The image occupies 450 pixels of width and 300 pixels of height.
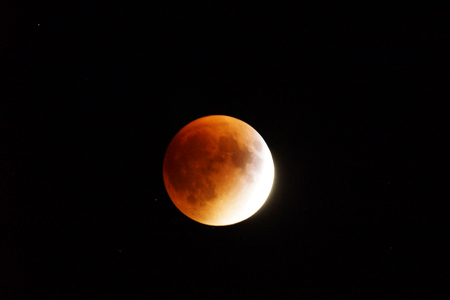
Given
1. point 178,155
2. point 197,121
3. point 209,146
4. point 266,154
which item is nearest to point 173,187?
point 178,155

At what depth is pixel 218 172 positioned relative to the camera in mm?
2279

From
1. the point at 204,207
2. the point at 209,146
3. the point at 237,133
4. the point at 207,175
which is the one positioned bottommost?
the point at 204,207

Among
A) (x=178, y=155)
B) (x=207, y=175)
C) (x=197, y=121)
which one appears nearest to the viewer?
(x=207, y=175)

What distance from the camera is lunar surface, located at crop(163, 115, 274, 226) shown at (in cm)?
230

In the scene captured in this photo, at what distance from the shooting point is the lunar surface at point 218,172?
2.30m

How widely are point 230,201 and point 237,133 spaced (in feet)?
2.36

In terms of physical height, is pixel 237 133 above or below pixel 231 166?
above

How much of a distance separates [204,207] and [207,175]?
360mm

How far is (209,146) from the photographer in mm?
2346

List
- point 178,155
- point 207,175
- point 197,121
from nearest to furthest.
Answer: point 207,175, point 178,155, point 197,121

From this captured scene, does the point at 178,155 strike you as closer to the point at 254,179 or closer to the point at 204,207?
the point at 204,207

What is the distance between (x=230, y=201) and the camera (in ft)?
7.71

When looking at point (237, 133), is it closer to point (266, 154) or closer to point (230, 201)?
point (266, 154)

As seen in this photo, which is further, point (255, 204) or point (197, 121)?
point (197, 121)
